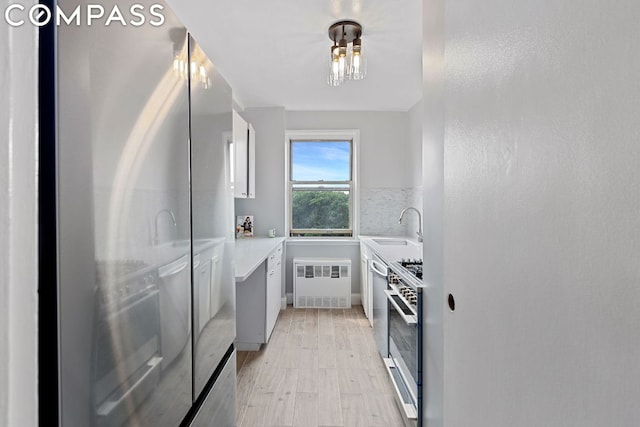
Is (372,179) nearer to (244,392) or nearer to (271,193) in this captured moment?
(271,193)

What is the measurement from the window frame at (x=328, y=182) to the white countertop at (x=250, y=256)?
601mm

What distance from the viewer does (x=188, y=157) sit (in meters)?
0.98

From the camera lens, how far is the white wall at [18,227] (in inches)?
14.7

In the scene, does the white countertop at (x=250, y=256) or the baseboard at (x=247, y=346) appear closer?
the white countertop at (x=250, y=256)

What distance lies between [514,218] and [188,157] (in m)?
0.85

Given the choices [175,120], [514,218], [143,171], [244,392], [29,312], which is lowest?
[244,392]

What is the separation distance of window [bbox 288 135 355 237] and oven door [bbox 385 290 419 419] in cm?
228

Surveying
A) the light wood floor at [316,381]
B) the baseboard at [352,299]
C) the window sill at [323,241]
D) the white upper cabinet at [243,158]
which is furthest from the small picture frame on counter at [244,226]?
the light wood floor at [316,381]

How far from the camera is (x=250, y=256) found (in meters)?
2.76

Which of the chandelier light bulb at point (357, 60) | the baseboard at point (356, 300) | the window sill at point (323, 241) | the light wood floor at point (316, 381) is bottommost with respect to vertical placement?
the light wood floor at point (316, 381)

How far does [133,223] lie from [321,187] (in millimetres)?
3881

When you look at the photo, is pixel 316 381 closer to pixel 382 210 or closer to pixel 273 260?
pixel 273 260

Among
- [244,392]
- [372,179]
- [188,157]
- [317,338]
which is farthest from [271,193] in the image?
[188,157]

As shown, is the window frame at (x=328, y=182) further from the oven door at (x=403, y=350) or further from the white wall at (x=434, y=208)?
the white wall at (x=434, y=208)
